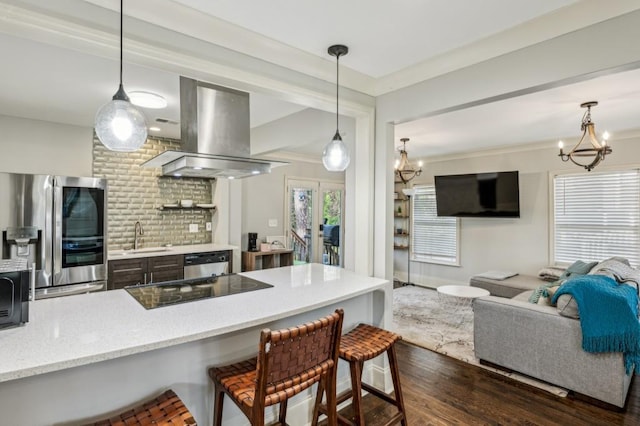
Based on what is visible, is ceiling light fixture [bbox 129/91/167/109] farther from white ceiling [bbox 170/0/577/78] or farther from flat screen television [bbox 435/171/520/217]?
flat screen television [bbox 435/171/520/217]

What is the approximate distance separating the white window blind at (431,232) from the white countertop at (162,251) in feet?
13.4

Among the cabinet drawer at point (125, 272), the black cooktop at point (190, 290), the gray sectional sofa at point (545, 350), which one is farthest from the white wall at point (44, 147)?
the gray sectional sofa at point (545, 350)

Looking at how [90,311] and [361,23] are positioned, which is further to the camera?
[361,23]

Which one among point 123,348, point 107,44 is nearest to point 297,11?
point 107,44

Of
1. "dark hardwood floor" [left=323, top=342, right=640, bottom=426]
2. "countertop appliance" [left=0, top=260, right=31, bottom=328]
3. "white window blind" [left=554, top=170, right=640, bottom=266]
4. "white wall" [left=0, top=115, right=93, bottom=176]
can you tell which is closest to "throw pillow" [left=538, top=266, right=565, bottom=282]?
"white window blind" [left=554, top=170, right=640, bottom=266]

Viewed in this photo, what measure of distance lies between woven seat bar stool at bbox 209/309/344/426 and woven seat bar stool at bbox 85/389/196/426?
24cm

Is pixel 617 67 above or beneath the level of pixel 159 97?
beneath

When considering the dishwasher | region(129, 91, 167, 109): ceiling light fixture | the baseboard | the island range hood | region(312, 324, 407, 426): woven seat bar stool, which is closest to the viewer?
region(312, 324, 407, 426): woven seat bar stool

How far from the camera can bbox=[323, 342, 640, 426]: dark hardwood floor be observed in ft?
7.93

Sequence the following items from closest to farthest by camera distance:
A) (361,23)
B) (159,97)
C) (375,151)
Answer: (361,23) → (375,151) → (159,97)

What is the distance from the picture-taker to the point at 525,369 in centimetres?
299

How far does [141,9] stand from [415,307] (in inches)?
198

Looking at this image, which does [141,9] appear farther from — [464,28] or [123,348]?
[464,28]

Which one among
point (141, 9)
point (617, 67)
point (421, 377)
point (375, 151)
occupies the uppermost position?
point (141, 9)
